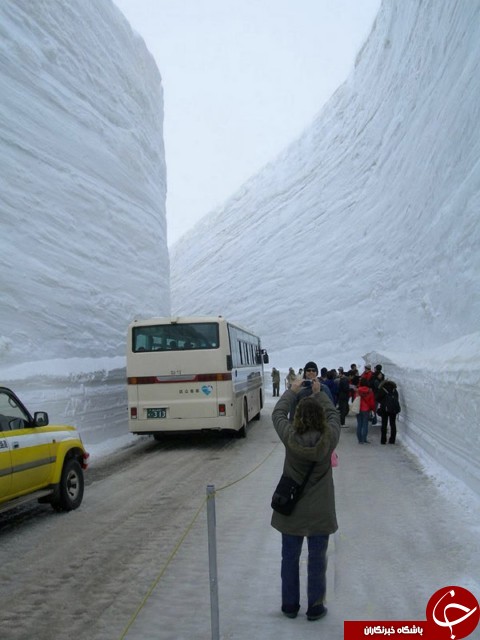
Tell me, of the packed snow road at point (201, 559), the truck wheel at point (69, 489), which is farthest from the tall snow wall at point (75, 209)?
the packed snow road at point (201, 559)

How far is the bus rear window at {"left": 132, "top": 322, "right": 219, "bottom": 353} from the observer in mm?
13258

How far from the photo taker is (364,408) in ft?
42.3

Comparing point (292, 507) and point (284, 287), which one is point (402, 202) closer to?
point (284, 287)

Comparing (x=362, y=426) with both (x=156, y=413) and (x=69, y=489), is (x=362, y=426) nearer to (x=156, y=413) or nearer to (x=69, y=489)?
(x=156, y=413)

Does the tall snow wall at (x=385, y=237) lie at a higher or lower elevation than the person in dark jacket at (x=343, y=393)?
higher

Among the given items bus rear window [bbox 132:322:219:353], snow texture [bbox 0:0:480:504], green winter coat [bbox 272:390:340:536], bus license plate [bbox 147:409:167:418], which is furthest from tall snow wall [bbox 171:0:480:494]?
bus license plate [bbox 147:409:167:418]

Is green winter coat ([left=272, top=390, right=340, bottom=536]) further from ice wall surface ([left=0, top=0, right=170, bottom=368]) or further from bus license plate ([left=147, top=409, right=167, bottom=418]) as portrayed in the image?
ice wall surface ([left=0, top=0, right=170, bottom=368])

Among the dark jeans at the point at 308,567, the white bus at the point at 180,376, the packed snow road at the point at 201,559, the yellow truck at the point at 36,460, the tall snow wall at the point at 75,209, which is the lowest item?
the packed snow road at the point at 201,559

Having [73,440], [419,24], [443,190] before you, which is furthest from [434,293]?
[73,440]

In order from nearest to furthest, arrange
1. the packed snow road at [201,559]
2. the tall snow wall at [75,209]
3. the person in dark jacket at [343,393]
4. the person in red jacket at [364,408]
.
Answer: the packed snow road at [201,559]
the person in red jacket at [364,408]
the tall snow wall at [75,209]
the person in dark jacket at [343,393]

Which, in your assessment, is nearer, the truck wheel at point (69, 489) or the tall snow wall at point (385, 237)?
the truck wheel at point (69, 489)

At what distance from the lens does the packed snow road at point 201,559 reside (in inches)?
167

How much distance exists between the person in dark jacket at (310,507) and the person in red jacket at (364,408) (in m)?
8.80

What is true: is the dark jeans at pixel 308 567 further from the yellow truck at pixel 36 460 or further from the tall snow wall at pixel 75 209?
the tall snow wall at pixel 75 209
